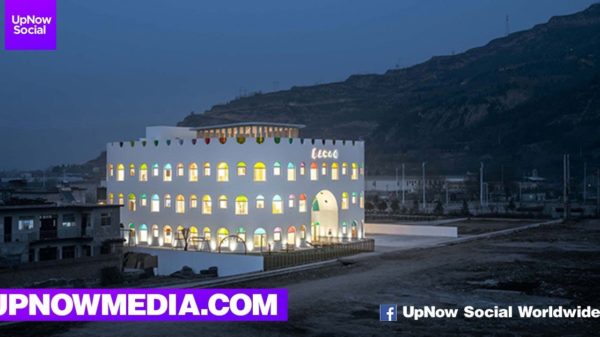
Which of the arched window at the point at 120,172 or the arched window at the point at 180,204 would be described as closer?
the arched window at the point at 180,204

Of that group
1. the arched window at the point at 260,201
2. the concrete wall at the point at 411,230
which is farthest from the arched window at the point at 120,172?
the concrete wall at the point at 411,230

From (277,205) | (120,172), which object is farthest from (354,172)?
(120,172)

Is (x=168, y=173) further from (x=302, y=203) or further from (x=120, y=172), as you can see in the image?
(x=302, y=203)

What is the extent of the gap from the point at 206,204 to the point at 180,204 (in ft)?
7.75

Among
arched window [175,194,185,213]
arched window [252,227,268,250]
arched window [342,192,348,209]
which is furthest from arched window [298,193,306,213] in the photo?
arched window [175,194,185,213]

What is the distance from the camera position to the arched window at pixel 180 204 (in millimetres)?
43469

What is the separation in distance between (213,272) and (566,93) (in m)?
166

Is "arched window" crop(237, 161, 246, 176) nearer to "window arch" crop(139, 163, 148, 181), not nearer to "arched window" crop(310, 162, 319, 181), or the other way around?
"arched window" crop(310, 162, 319, 181)

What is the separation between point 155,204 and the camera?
149 feet

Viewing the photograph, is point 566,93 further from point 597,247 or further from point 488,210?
point 597,247

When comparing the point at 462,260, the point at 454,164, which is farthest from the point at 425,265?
the point at 454,164

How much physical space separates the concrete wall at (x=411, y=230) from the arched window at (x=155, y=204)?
1843 cm

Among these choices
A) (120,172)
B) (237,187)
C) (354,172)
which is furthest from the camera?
(120,172)

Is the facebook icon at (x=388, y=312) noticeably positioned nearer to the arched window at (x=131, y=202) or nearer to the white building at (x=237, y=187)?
the white building at (x=237, y=187)
